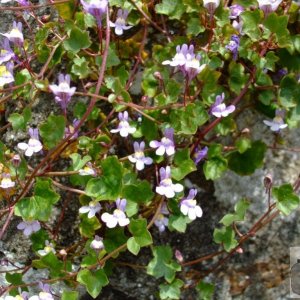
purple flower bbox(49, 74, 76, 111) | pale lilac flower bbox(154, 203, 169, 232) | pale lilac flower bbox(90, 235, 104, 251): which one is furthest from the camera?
pale lilac flower bbox(154, 203, 169, 232)

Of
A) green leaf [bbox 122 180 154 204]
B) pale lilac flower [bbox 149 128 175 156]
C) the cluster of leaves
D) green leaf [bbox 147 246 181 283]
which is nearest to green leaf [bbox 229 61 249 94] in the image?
the cluster of leaves

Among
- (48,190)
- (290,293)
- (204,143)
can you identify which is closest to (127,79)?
(204,143)

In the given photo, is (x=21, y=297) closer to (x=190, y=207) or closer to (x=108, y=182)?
(x=108, y=182)

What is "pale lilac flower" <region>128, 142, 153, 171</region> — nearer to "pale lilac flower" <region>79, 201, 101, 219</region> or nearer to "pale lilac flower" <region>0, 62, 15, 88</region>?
"pale lilac flower" <region>79, 201, 101, 219</region>

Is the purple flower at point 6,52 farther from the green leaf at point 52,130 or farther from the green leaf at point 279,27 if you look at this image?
the green leaf at point 279,27

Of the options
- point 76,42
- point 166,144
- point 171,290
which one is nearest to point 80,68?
point 76,42

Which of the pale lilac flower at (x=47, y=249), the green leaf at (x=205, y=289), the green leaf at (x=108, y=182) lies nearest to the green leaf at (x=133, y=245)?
the green leaf at (x=108, y=182)

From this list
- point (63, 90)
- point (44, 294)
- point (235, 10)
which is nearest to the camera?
point (63, 90)
